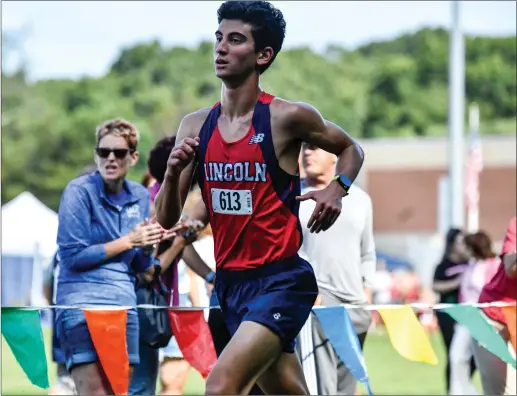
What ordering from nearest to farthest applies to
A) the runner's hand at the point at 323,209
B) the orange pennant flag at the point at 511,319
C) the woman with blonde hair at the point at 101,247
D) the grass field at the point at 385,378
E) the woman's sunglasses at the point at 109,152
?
1. the runner's hand at the point at 323,209
2. the woman with blonde hair at the point at 101,247
3. the woman's sunglasses at the point at 109,152
4. the orange pennant flag at the point at 511,319
5. the grass field at the point at 385,378

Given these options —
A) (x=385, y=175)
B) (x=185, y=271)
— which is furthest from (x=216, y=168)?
(x=385, y=175)

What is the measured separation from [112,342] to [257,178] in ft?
7.28

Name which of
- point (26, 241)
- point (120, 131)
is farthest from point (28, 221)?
point (120, 131)

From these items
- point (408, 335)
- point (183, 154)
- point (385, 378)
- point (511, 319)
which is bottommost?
point (385, 378)

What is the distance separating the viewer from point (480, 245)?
40.0ft

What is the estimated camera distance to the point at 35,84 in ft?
274

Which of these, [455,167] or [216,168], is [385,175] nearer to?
[455,167]

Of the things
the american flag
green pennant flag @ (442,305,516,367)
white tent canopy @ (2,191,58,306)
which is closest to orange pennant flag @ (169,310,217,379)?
green pennant flag @ (442,305,516,367)

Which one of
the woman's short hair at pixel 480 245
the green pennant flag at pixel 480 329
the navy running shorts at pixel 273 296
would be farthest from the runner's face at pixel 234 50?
the woman's short hair at pixel 480 245

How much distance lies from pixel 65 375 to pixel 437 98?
91.9 m

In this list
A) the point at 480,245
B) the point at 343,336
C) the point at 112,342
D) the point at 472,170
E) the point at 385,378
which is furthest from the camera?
the point at 472,170

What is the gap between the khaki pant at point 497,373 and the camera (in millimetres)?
9531

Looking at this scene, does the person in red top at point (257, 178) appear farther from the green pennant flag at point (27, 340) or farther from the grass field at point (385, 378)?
the grass field at point (385, 378)

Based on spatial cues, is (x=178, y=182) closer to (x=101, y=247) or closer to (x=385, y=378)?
(x=101, y=247)
